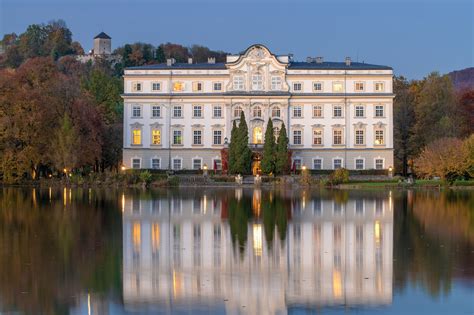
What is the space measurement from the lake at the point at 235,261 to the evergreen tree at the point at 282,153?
2919 cm

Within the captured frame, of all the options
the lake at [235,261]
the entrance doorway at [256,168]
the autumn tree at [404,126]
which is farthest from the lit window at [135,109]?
the lake at [235,261]

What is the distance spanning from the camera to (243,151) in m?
63.3

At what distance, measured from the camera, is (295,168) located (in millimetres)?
66312

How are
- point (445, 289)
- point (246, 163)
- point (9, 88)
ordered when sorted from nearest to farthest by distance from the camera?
point (445, 289)
point (9, 88)
point (246, 163)

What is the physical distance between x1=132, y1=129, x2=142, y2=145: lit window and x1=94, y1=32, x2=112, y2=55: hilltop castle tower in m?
74.0

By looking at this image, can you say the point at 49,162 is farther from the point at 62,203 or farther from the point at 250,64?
the point at 62,203

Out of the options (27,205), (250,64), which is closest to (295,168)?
(250,64)

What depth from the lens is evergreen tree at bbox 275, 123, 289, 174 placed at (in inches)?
2480

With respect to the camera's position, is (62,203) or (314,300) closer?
(314,300)

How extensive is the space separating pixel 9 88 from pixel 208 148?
16.6m

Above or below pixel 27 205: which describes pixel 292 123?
above

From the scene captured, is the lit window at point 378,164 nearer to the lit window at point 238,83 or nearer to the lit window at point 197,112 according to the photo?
the lit window at point 238,83

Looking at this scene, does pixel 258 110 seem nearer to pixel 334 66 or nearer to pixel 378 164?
pixel 334 66

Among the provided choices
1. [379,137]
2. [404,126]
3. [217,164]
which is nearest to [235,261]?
[217,164]
